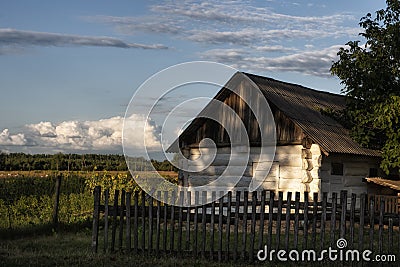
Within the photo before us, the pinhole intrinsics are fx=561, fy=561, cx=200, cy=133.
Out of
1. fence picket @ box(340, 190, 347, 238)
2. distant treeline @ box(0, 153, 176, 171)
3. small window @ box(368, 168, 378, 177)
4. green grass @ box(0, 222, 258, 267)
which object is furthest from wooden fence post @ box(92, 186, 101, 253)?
distant treeline @ box(0, 153, 176, 171)

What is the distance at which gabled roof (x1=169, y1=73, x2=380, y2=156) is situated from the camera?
69.2ft

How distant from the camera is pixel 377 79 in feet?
66.3


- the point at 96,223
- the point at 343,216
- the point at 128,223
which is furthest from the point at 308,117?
the point at 96,223

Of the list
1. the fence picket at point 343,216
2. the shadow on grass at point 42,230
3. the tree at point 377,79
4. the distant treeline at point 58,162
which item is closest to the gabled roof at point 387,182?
the tree at point 377,79

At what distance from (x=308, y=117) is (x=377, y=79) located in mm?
3633

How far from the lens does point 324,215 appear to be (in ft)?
38.0

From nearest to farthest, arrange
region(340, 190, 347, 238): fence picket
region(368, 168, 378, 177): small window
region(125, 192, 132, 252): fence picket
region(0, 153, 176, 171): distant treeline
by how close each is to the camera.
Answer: region(340, 190, 347, 238): fence picket → region(125, 192, 132, 252): fence picket → region(368, 168, 378, 177): small window → region(0, 153, 176, 171): distant treeline

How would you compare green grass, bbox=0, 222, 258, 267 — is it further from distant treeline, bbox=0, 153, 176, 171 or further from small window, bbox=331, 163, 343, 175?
distant treeline, bbox=0, 153, 176, 171

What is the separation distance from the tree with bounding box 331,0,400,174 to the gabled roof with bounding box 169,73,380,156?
1134 mm

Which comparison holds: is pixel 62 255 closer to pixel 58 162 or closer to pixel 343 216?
pixel 343 216

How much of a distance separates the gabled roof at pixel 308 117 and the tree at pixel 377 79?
3.72 ft

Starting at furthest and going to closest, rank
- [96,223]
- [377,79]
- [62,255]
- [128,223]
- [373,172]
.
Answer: [373,172] < [377,79] < [96,223] < [128,223] < [62,255]

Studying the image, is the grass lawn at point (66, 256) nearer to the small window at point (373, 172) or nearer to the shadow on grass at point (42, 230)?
the shadow on grass at point (42, 230)

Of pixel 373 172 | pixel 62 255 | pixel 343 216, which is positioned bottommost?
pixel 62 255
